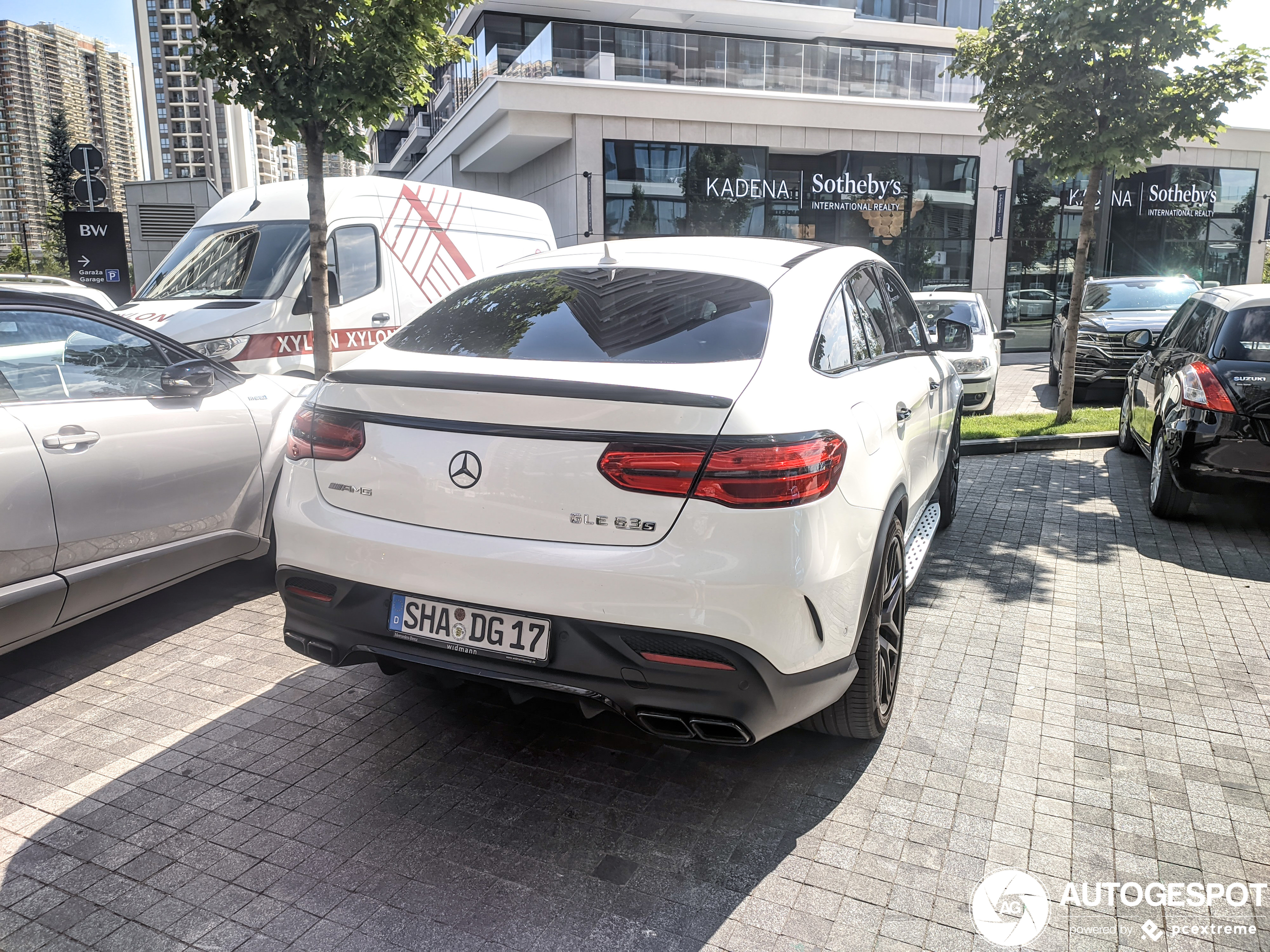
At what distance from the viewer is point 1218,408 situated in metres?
6.22

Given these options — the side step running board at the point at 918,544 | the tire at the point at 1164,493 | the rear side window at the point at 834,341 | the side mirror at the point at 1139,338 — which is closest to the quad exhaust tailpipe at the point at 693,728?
the rear side window at the point at 834,341

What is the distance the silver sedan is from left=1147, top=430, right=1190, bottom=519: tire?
5777 mm

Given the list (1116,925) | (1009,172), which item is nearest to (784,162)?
(1009,172)

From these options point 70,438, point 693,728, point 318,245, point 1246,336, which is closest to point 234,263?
point 318,245

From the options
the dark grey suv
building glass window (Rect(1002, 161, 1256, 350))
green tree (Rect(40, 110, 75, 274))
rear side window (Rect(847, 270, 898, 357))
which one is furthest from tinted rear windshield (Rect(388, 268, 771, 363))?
green tree (Rect(40, 110, 75, 274))

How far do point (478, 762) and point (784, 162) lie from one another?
23.0m

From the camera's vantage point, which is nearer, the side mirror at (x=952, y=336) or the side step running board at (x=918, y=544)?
the side step running board at (x=918, y=544)

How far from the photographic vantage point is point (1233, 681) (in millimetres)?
4035

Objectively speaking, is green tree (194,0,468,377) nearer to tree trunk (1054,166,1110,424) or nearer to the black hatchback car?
the black hatchback car

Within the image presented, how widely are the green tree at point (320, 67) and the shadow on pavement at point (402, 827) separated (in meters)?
5.38

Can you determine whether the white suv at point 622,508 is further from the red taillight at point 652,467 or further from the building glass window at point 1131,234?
the building glass window at point 1131,234

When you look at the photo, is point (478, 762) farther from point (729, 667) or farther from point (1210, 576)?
point (1210, 576)

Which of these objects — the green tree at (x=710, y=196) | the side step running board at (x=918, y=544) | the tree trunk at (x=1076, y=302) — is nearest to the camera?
the side step running board at (x=918, y=544)

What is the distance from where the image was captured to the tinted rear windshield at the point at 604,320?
2.91 m
